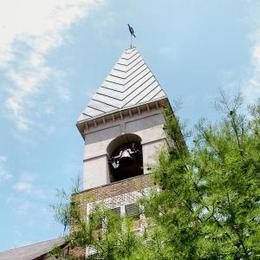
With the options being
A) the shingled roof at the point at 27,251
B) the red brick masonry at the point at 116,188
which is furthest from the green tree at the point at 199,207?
the shingled roof at the point at 27,251

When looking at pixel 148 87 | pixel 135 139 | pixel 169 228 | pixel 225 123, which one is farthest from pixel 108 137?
pixel 169 228

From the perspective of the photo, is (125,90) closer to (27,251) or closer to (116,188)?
(116,188)

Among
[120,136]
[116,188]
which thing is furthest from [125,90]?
[116,188]

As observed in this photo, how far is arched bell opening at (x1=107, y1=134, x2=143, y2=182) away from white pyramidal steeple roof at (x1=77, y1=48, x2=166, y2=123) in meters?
1.72

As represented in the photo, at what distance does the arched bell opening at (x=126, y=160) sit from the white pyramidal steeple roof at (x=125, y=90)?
5.66 ft

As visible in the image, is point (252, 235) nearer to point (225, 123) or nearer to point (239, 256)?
point (239, 256)

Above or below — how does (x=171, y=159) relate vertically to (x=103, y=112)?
below

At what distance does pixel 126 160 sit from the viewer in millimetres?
22000

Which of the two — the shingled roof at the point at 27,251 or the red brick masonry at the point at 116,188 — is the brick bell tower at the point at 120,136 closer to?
the red brick masonry at the point at 116,188

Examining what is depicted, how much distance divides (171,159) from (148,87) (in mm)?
12138

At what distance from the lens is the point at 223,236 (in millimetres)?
10336

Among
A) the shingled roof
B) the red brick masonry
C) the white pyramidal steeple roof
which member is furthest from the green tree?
the white pyramidal steeple roof

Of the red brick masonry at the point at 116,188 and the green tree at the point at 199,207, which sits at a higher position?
the red brick masonry at the point at 116,188

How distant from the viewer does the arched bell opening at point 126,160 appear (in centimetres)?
2175
